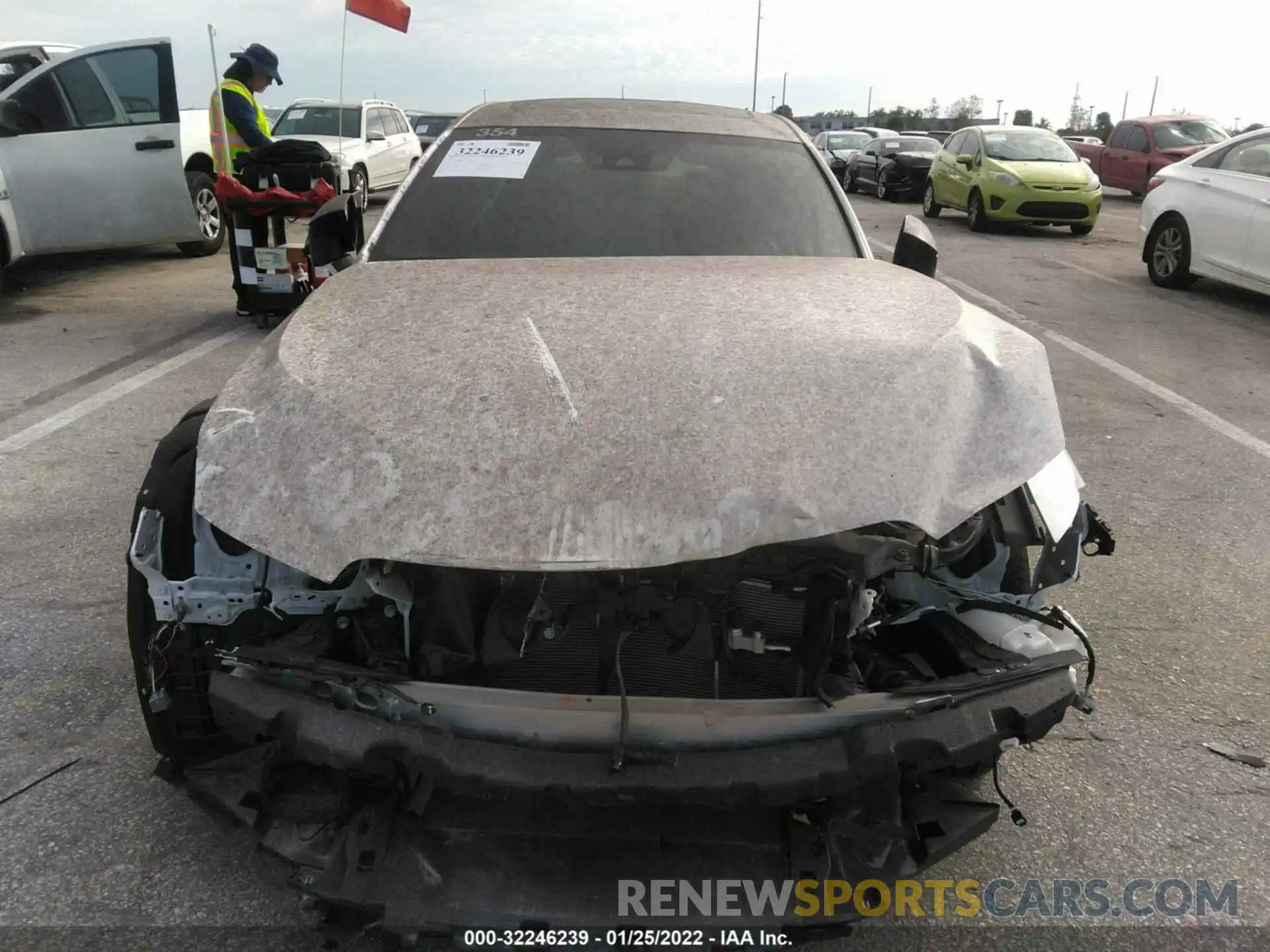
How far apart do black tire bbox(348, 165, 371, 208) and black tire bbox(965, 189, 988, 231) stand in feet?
29.9

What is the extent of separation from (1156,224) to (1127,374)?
4.16m

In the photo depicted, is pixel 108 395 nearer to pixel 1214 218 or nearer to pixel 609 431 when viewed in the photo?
pixel 609 431

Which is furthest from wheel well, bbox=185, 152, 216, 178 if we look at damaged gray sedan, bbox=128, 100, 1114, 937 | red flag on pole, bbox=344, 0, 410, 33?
damaged gray sedan, bbox=128, 100, 1114, 937

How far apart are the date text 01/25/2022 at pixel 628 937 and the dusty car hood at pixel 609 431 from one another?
2.32 ft

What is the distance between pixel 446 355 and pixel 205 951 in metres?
1.38

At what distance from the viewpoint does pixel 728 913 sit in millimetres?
1865

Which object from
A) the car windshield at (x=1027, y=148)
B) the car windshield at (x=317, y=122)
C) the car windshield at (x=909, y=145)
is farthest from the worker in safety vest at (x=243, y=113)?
the car windshield at (x=909, y=145)

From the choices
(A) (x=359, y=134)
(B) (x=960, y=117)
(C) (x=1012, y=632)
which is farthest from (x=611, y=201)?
(B) (x=960, y=117)

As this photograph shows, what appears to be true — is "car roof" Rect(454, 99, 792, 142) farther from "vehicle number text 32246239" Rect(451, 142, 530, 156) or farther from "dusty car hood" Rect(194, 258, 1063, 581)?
"dusty car hood" Rect(194, 258, 1063, 581)

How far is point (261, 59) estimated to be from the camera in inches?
302

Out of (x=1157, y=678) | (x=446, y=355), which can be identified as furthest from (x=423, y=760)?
(x=1157, y=678)

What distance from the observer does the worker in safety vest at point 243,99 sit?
762cm

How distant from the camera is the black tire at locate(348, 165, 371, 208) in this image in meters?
14.4

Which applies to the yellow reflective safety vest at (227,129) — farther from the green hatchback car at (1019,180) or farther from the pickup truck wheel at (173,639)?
the green hatchback car at (1019,180)
